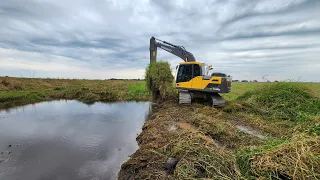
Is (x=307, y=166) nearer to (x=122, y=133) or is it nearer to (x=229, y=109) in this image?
(x=122, y=133)

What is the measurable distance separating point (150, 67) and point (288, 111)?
7989 mm

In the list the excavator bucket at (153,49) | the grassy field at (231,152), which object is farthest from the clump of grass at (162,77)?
the grassy field at (231,152)

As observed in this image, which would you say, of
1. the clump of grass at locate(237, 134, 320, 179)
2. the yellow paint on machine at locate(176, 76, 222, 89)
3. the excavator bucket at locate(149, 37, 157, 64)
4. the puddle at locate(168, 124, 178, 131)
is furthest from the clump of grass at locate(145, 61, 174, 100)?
the clump of grass at locate(237, 134, 320, 179)

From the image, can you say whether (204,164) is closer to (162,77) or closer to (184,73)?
(184,73)

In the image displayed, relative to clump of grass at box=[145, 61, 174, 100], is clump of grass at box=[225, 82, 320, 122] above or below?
below

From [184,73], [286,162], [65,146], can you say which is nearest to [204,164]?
[286,162]

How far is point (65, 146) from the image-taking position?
6.10m

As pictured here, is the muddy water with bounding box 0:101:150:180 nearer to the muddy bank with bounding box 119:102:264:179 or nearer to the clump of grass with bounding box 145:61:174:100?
the muddy bank with bounding box 119:102:264:179

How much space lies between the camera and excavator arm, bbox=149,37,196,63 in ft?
38.6

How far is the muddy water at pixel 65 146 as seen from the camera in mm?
4574

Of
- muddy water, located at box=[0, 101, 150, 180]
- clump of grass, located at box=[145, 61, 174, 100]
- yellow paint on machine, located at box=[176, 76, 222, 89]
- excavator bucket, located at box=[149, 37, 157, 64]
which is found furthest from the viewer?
excavator bucket, located at box=[149, 37, 157, 64]

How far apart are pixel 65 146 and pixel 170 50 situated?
8.56m

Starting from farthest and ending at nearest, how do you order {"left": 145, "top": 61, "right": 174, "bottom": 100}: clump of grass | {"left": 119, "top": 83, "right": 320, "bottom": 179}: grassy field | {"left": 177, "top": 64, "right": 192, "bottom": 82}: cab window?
1. {"left": 145, "top": 61, "right": 174, "bottom": 100}: clump of grass
2. {"left": 177, "top": 64, "right": 192, "bottom": 82}: cab window
3. {"left": 119, "top": 83, "right": 320, "bottom": 179}: grassy field

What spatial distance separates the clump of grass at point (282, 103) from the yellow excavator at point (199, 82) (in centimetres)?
107
